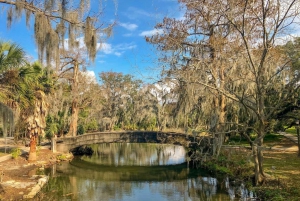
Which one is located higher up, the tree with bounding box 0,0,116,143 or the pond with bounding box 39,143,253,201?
the tree with bounding box 0,0,116,143

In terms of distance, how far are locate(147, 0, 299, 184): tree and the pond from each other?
107 inches

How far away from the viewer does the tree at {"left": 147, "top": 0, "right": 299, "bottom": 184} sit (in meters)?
7.42

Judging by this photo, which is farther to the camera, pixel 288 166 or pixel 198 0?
pixel 198 0

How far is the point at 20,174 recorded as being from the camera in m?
11.0

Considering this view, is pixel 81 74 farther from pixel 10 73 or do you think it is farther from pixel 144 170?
pixel 10 73

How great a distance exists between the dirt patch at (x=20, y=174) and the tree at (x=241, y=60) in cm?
627

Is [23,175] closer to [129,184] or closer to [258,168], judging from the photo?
[129,184]

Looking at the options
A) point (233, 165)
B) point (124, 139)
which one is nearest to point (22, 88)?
point (233, 165)

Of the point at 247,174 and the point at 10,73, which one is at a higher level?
the point at 10,73

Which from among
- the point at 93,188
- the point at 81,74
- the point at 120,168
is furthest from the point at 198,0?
the point at 81,74

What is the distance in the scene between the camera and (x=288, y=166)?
35.4 feet

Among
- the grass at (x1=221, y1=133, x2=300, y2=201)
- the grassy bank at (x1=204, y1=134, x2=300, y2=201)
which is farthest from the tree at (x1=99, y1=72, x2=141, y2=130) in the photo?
the grass at (x1=221, y1=133, x2=300, y2=201)

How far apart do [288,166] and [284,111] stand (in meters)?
3.27

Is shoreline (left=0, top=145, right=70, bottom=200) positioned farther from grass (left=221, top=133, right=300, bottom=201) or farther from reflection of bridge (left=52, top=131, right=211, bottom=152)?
grass (left=221, top=133, right=300, bottom=201)
